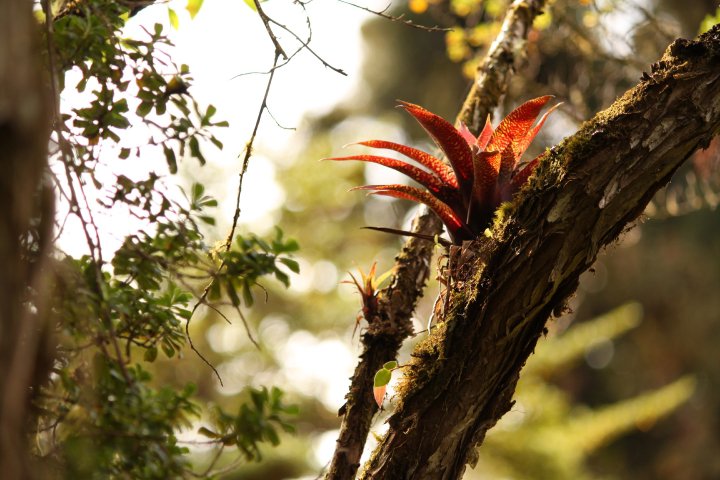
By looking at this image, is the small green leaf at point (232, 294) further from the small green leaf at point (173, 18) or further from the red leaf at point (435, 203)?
the small green leaf at point (173, 18)

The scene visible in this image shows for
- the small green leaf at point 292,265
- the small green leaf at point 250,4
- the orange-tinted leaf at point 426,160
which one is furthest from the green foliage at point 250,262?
the small green leaf at point 250,4

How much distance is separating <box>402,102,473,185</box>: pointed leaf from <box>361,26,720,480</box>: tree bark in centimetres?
19

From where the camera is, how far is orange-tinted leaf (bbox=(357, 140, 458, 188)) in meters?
1.71

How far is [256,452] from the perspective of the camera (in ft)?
4.63

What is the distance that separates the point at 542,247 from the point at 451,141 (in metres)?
0.36

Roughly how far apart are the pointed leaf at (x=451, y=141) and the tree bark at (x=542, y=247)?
0.64ft

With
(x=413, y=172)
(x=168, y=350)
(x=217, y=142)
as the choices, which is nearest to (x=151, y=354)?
(x=168, y=350)

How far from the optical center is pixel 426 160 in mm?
1712

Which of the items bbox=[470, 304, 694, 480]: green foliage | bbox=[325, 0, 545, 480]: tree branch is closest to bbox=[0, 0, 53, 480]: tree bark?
bbox=[325, 0, 545, 480]: tree branch

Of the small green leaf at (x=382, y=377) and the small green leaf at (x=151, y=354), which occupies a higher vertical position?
the small green leaf at (x=382, y=377)

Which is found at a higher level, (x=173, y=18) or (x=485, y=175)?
(x=173, y=18)

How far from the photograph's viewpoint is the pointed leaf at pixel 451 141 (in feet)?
5.36

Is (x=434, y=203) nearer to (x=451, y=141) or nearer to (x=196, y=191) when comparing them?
(x=451, y=141)

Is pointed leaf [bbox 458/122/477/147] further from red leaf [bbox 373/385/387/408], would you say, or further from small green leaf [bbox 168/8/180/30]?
small green leaf [bbox 168/8/180/30]
